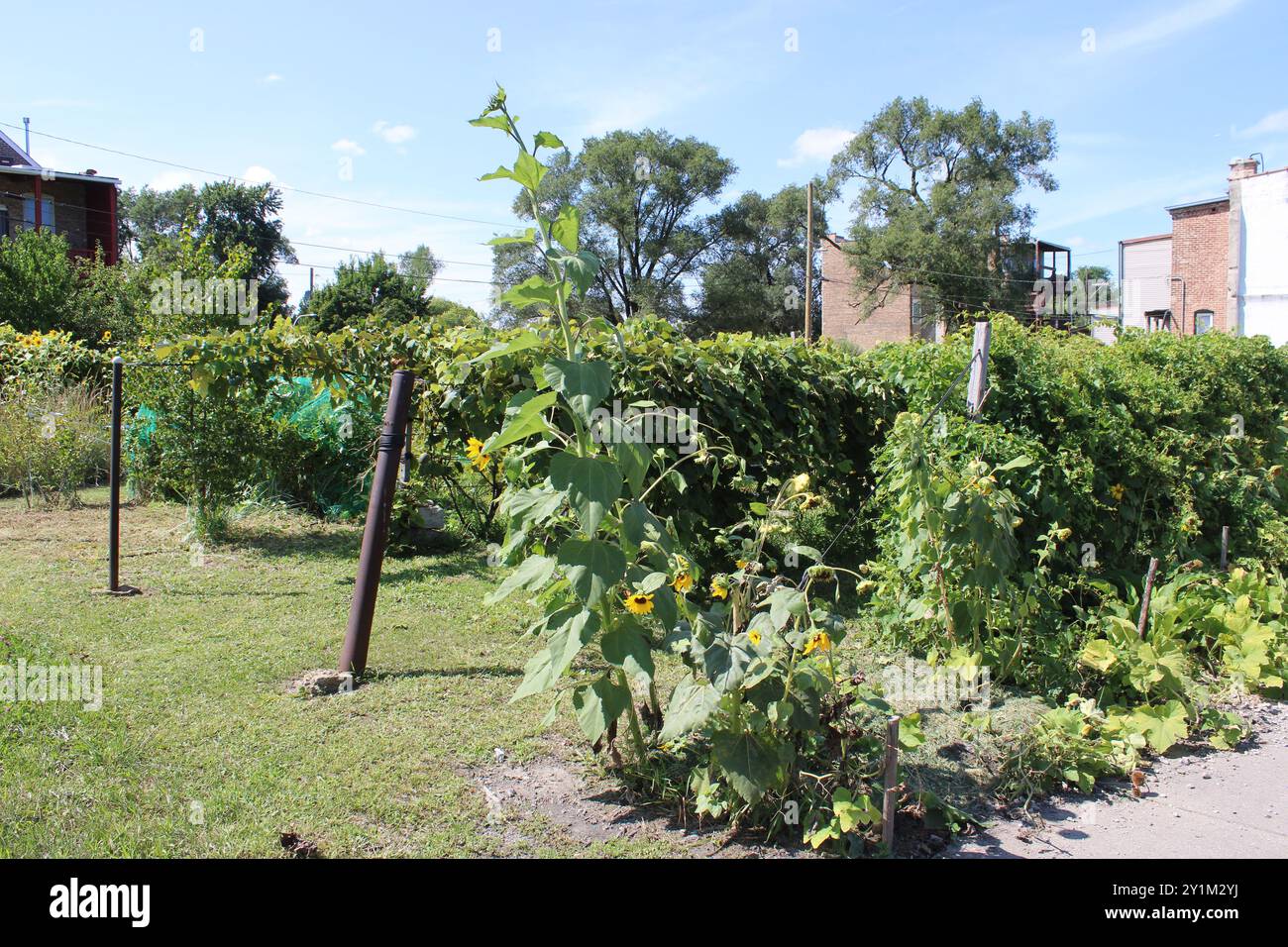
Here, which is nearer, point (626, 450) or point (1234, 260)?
point (626, 450)

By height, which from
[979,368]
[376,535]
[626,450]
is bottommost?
[376,535]

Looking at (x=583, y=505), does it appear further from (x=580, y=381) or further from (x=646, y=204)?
(x=646, y=204)

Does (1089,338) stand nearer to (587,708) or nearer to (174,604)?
(587,708)

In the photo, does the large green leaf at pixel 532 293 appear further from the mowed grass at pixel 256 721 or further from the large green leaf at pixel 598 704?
the mowed grass at pixel 256 721

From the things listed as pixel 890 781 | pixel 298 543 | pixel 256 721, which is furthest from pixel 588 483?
pixel 298 543

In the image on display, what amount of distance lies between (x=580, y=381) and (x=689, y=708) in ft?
3.92

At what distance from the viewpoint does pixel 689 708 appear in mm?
3023

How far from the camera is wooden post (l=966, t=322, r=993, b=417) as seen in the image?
5.57m

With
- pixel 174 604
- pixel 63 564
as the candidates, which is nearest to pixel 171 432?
pixel 63 564

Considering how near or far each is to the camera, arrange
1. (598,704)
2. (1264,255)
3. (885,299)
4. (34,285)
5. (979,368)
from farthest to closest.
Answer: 1. (885,299)
2. (1264,255)
3. (34,285)
4. (979,368)
5. (598,704)

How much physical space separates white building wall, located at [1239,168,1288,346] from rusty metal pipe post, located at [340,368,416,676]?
103 ft

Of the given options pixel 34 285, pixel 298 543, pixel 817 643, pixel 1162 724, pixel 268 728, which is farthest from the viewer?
pixel 34 285

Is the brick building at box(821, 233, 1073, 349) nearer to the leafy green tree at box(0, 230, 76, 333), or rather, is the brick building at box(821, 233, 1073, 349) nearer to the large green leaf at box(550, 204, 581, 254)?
the leafy green tree at box(0, 230, 76, 333)

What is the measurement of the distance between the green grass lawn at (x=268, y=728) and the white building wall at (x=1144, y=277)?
1532 inches
